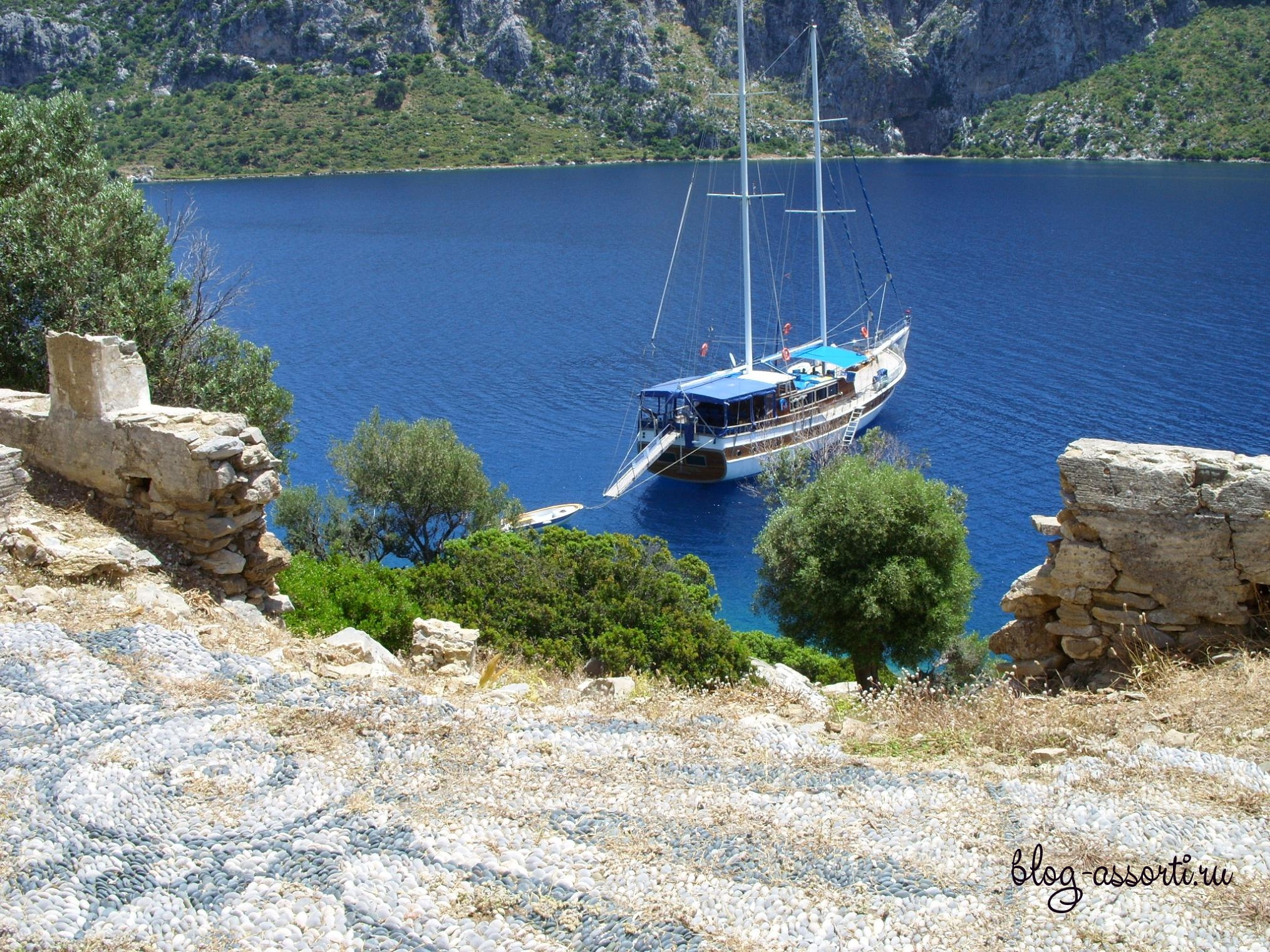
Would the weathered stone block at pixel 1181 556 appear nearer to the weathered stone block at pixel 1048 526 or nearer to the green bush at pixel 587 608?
the weathered stone block at pixel 1048 526

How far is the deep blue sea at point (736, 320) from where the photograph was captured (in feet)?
129

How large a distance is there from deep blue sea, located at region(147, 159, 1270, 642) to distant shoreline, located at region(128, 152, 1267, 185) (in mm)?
19327

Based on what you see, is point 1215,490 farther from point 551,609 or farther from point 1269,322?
point 1269,322

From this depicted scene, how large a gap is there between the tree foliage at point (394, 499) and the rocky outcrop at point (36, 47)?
151 meters

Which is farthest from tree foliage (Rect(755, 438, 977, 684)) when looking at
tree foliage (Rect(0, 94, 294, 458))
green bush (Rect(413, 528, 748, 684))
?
tree foliage (Rect(0, 94, 294, 458))

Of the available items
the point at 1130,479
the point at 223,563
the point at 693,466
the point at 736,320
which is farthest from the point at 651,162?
the point at 1130,479

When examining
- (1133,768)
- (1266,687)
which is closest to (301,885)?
(1133,768)

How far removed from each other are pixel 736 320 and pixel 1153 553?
4935cm

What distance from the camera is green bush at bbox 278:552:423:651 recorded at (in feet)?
49.9

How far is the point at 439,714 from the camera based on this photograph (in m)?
9.20

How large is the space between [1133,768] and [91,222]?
20.3m

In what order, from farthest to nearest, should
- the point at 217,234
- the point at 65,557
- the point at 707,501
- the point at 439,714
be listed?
the point at 217,234, the point at 707,501, the point at 65,557, the point at 439,714

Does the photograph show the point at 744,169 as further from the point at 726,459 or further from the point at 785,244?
the point at 785,244

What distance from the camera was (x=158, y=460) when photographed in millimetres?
12234
